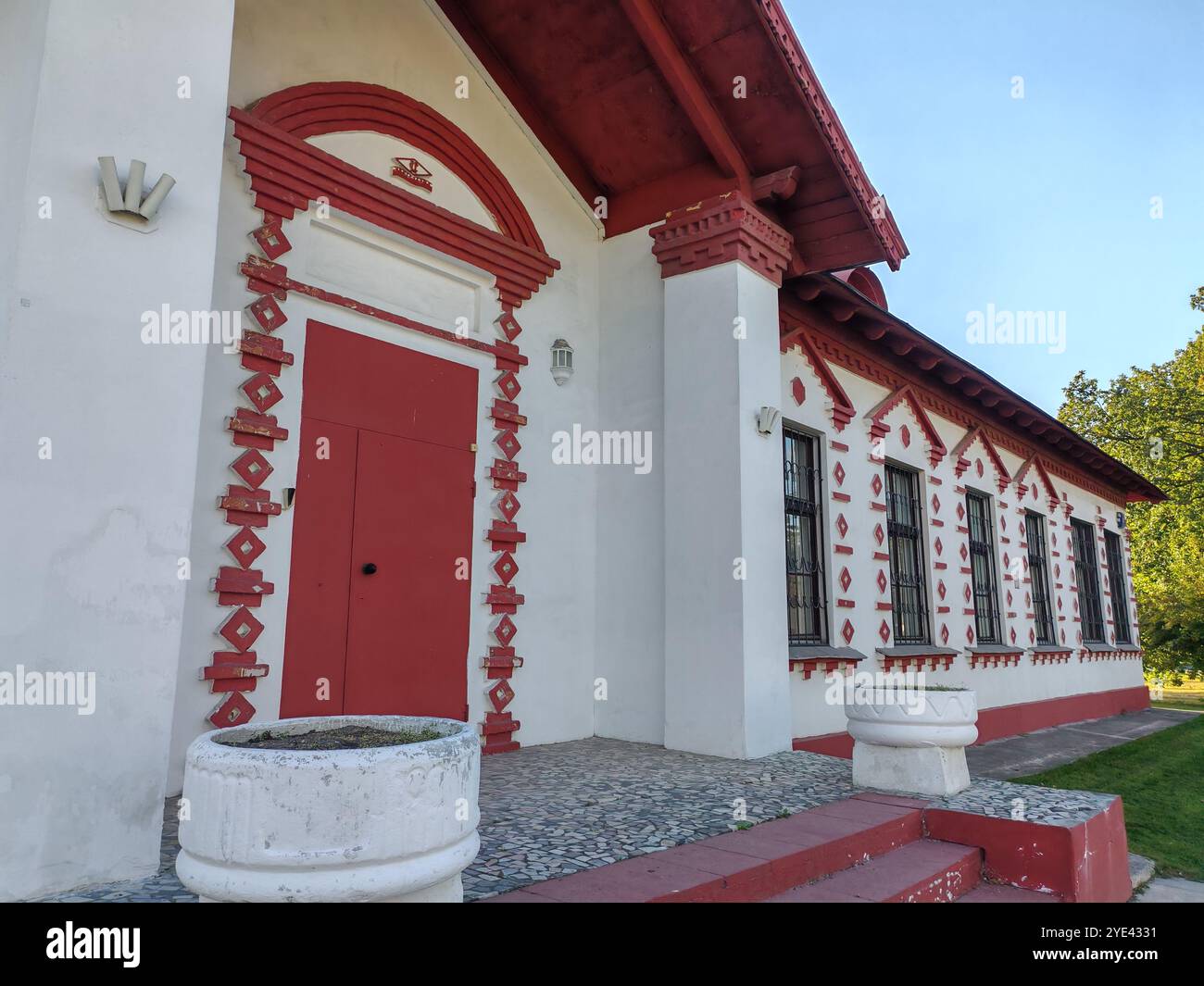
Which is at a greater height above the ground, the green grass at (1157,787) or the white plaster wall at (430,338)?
the white plaster wall at (430,338)

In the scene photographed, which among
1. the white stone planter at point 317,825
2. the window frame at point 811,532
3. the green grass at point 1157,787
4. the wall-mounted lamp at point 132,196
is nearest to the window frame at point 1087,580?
the green grass at point 1157,787

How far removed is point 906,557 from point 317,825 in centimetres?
875

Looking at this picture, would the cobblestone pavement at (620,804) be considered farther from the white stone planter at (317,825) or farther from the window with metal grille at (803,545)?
the window with metal grille at (803,545)

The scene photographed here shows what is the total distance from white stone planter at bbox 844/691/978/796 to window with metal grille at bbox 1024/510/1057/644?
9.17 m

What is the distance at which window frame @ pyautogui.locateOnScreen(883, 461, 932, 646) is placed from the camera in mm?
9328

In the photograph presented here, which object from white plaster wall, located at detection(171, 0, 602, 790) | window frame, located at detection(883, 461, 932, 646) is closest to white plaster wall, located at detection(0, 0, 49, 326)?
white plaster wall, located at detection(171, 0, 602, 790)

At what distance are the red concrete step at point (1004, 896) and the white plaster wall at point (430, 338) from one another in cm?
333

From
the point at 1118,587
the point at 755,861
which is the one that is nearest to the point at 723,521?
the point at 755,861

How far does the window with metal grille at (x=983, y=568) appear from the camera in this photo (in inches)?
441

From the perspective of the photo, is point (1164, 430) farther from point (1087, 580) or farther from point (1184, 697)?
point (1087, 580)

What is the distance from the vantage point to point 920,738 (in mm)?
4711

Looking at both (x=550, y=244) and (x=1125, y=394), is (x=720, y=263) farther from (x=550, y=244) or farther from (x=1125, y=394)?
(x=1125, y=394)
